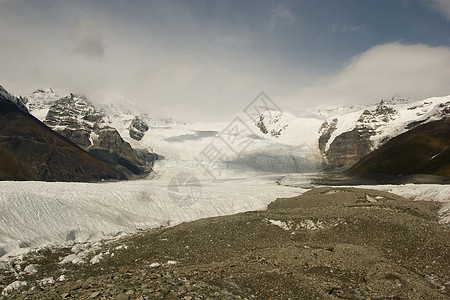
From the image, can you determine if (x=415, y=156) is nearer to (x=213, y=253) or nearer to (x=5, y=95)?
(x=213, y=253)

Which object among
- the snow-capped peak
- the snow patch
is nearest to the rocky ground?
the snow patch

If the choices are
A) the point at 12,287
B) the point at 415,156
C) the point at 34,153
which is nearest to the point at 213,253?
the point at 12,287

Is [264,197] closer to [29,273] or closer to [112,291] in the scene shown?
[29,273]

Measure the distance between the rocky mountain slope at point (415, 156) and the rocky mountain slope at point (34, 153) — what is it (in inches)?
5492

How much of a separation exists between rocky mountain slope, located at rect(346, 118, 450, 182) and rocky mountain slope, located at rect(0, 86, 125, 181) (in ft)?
458

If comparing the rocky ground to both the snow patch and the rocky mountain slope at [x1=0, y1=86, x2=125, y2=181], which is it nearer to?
the snow patch

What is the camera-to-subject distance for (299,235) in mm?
25219

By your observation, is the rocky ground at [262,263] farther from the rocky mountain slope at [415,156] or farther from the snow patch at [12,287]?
the rocky mountain slope at [415,156]

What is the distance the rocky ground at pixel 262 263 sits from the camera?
13.1 metres

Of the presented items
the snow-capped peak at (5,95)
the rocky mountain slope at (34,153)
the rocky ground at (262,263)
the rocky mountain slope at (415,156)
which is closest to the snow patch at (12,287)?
the rocky ground at (262,263)

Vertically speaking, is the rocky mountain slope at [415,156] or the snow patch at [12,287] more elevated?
the rocky mountain slope at [415,156]

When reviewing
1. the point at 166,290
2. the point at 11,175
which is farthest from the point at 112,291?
the point at 11,175

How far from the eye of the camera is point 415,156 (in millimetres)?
125438

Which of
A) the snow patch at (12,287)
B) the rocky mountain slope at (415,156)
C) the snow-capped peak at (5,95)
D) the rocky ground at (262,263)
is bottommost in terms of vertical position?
the snow patch at (12,287)
